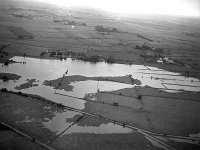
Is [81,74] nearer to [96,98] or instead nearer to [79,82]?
[79,82]

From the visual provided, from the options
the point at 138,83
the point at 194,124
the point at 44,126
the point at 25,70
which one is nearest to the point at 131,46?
the point at 138,83

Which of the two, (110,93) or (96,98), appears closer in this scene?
(96,98)

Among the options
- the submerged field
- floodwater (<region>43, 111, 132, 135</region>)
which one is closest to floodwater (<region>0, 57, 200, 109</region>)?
the submerged field

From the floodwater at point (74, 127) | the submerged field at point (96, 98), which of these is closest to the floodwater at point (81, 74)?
the submerged field at point (96, 98)

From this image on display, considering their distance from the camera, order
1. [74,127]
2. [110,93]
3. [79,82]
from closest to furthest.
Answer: [74,127], [110,93], [79,82]

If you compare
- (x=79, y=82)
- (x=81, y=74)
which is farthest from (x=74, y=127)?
(x=81, y=74)

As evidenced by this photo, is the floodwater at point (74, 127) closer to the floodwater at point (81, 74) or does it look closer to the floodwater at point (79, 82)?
the floodwater at point (79, 82)

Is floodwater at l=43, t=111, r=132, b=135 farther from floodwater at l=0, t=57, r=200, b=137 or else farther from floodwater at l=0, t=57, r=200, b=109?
floodwater at l=0, t=57, r=200, b=109

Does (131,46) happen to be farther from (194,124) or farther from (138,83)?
(194,124)

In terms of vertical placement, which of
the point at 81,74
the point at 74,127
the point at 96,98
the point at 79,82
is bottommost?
the point at 74,127

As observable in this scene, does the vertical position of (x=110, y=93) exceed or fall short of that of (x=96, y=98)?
it exceeds it

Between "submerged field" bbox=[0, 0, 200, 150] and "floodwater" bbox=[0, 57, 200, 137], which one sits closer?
"submerged field" bbox=[0, 0, 200, 150]
